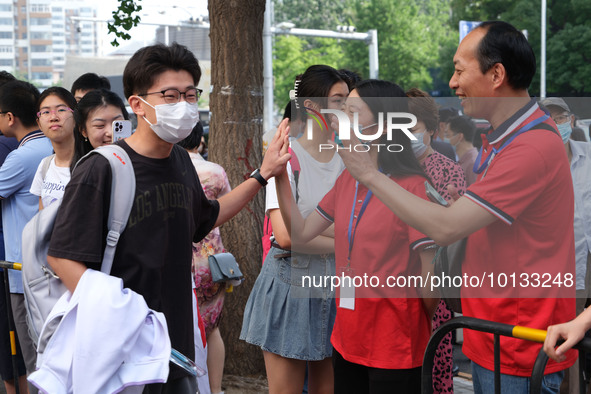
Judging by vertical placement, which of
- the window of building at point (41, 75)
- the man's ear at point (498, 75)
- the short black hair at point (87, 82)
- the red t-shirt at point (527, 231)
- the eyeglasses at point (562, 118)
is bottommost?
the red t-shirt at point (527, 231)

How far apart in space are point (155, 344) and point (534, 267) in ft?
4.41

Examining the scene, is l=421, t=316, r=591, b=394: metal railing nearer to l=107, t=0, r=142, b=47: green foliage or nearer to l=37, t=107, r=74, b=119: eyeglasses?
l=37, t=107, r=74, b=119: eyeglasses

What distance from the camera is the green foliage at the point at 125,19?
22.3 feet

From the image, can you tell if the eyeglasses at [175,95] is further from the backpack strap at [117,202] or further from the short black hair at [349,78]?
the short black hair at [349,78]

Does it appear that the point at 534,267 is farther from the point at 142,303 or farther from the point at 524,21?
the point at 524,21

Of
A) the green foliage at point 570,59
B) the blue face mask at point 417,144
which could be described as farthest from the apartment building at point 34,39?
the blue face mask at point 417,144

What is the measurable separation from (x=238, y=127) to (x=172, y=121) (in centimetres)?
310

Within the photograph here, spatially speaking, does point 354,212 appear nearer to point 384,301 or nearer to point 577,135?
point 384,301

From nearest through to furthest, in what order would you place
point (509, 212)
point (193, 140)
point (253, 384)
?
point (509, 212)
point (193, 140)
point (253, 384)

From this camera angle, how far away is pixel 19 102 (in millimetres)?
5371

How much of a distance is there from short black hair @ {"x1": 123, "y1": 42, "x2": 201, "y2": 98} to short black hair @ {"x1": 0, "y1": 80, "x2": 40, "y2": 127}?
2.76 metres

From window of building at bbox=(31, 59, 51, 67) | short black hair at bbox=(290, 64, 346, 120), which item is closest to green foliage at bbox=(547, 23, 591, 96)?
short black hair at bbox=(290, 64, 346, 120)

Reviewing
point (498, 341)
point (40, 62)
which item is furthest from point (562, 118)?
point (40, 62)

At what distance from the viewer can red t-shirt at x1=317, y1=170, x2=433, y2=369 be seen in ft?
10.2
